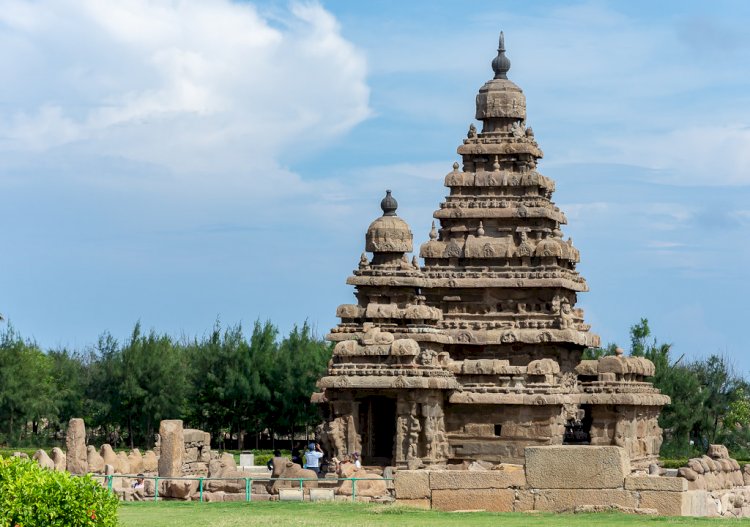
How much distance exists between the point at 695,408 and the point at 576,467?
4199cm

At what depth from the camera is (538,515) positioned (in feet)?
101

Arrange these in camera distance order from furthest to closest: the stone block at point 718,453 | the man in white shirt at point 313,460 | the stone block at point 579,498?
the stone block at point 718,453 < the man in white shirt at point 313,460 < the stone block at point 579,498

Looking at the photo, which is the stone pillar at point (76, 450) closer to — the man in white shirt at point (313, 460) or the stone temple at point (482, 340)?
the man in white shirt at point (313, 460)

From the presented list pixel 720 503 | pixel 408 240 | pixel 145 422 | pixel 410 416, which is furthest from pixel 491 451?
pixel 145 422

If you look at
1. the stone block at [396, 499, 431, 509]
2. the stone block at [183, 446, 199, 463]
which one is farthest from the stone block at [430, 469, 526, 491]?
the stone block at [183, 446, 199, 463]

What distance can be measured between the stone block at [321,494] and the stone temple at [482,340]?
1132 centimetres

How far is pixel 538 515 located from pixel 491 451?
2203 centimetres

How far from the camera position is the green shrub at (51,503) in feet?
79.2

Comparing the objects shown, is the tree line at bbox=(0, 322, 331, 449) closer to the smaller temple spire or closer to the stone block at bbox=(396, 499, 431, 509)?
the smaller temple spire

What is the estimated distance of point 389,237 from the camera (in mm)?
54688

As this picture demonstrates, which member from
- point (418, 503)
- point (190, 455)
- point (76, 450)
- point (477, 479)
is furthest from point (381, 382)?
point (477, 479)

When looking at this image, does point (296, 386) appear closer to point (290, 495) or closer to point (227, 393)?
point (227, 393)

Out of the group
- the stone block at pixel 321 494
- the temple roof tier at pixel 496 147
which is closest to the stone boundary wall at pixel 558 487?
the stone block at pixel 321 494

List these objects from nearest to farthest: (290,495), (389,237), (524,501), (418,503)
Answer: (524,501)
(418,503)
(290,495)
(389,237)
